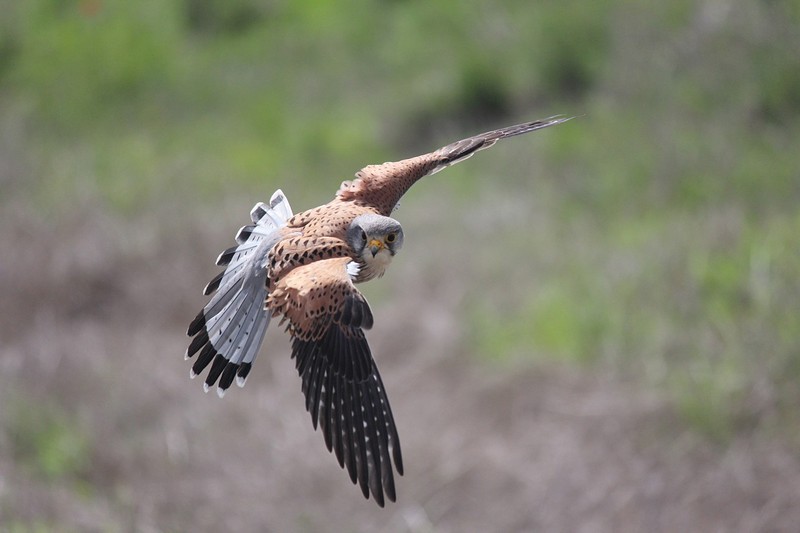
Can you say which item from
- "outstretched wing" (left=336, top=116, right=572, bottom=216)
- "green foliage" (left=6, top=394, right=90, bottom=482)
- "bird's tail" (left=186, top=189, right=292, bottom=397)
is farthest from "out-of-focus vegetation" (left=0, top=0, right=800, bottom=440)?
"bird's tail" (left=186, top=189, right=292, bottom=397)

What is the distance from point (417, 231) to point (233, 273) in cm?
694

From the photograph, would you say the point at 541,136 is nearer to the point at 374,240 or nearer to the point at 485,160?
the point at 485,160

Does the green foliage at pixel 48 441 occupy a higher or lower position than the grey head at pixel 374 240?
higher

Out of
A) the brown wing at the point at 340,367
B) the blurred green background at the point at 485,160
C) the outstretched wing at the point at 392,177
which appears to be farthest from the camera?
the blurred green background at the point at 485,160

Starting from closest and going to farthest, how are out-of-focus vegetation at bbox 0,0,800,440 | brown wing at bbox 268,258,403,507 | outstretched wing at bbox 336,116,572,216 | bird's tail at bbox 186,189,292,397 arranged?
brown wing at bbox 268,258,403,507
bird's tail at bbox 186,189,292,397
outstretched wing at bbox 336,116,572,216
out-of-focus vegetation at bbox 0,0,800,440

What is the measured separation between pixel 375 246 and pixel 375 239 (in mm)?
24

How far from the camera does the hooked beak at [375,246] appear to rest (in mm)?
3742

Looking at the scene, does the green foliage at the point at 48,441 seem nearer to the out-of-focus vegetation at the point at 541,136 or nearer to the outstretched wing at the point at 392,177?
the out-of-focus vegetation at the point at 541,136

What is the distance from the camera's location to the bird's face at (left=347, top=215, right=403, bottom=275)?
374 cm

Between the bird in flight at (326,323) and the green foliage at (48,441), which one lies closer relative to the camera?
the bird in flight at (326,323)

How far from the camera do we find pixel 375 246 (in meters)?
3.74

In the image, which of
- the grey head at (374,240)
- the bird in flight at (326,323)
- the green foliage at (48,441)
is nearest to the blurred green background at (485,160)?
the green foliage at (48,441)

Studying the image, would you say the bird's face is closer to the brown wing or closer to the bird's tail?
the brown wing

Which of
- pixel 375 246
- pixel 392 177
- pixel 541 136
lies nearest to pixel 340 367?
pixel 375 246
